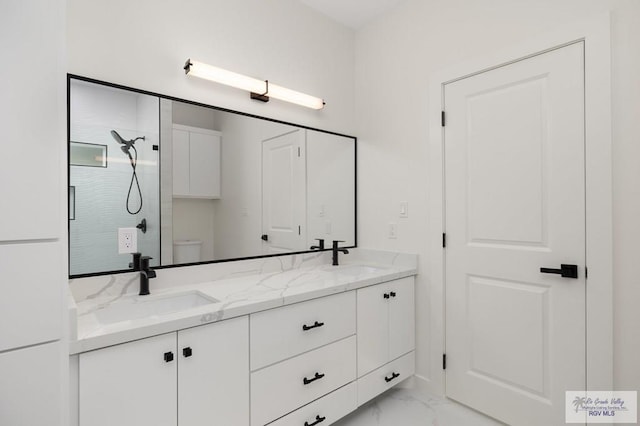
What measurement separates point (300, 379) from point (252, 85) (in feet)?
5.39

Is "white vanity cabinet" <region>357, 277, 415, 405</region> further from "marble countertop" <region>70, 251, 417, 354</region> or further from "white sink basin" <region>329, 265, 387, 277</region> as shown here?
"white sink basin" <region>329, 265, 387, 277</region>

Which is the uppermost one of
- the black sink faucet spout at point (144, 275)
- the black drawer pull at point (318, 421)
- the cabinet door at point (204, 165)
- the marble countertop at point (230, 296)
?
the cabinet door at point (204, 165)

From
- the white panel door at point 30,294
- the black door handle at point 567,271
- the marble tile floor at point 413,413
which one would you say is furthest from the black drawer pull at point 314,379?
the black door handle at point 567,271

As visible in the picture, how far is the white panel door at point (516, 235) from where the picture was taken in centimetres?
164

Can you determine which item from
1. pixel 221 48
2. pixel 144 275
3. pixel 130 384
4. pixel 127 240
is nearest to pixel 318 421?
pixel 130 384

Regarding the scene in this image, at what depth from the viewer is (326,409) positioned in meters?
1.69

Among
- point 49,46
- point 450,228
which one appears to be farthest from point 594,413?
point 49,46

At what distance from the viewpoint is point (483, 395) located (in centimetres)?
195

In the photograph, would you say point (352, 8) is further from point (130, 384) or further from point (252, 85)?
point (130, 384)

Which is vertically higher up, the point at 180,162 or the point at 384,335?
the point at 180,162

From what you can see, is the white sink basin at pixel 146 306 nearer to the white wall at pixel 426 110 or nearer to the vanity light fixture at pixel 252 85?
the vanity light fixture at pixel 252 85

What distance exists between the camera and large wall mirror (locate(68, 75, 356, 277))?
149 cm

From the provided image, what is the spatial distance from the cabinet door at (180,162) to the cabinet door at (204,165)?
2 centimetres

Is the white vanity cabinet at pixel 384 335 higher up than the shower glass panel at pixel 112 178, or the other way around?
the shower glass panel at pixel 112 178
